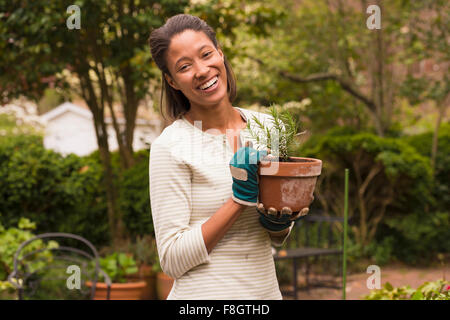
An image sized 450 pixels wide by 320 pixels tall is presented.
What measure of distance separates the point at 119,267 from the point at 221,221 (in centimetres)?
389

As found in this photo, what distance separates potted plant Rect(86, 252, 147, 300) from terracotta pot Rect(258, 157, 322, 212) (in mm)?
3594

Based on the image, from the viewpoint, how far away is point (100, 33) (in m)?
5.57

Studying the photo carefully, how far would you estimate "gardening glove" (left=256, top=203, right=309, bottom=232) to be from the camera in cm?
135

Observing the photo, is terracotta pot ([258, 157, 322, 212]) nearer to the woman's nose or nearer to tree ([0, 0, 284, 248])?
the woman's nose

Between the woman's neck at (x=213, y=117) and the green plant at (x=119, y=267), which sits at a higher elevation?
the woman's neck at (x=213, y=117)

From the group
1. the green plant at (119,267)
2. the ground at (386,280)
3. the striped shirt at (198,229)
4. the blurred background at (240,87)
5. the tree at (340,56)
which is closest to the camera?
the striped shirt at (198,229)

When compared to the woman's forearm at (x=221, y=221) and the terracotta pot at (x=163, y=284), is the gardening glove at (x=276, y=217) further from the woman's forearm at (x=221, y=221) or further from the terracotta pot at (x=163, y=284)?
the terracotta pot at (x=163, y=284)

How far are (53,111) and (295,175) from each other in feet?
71.1

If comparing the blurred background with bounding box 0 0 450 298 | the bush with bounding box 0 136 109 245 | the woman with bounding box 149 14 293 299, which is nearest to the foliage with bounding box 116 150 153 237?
the blurred background with bounding box 0 0 450 298

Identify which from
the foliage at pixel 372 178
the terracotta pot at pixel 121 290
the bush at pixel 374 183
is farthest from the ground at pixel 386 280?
the terracotta pot at pixel 121 290

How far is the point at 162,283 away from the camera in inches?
194

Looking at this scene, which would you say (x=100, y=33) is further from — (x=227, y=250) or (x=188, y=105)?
(x=227, y=250)

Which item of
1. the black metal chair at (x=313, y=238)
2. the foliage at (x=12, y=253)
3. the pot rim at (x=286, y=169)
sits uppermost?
the pot rim at (x=286, y=169)

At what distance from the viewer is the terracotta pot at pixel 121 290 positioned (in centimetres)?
465
